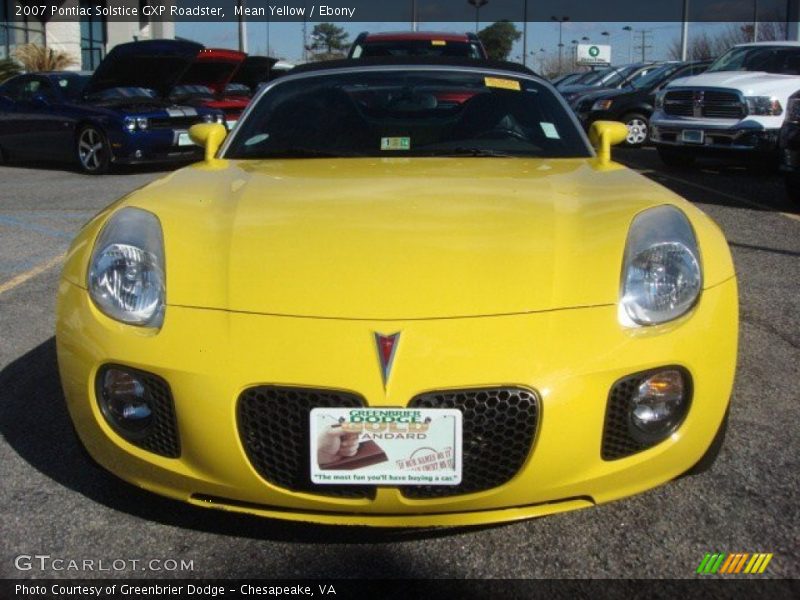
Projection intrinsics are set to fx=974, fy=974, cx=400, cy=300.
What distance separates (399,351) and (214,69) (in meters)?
11.3

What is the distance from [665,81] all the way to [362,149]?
13078 millimetres

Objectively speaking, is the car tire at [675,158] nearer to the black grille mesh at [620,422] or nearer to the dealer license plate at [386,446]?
the black grille mesh at [620,422]

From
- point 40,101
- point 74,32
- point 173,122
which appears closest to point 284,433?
point 173,122

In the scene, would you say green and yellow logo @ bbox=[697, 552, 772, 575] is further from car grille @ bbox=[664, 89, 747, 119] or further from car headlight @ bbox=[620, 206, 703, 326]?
car grille @ bbox=[664, 89, 747, 119]

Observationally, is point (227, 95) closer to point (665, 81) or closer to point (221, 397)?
point (665, 81)

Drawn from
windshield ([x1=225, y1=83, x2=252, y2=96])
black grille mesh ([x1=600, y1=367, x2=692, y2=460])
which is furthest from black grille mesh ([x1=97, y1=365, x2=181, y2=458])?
windshield ([x1=225, y1=83, x2=252, y2=96])

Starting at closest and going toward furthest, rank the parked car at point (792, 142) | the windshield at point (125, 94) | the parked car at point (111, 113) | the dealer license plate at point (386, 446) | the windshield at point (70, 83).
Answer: the dealer license plate at point (386, 446) → the parked car at point (792, 142) → the parked car at point (111, 113) → the windshield at point (125, 94) → the windshield at point (70, 83)

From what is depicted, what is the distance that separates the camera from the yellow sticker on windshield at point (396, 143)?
12.1ft

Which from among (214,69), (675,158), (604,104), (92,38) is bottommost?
(675,158)

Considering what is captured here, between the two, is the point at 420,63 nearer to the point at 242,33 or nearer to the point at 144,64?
the point at 144,64

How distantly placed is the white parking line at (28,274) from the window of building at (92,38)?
2525 cm

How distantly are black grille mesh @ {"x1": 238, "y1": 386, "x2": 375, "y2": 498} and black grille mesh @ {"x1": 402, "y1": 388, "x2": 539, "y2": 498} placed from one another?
0.19 metres

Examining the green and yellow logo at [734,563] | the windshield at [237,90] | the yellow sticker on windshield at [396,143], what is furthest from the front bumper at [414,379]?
the windshield at [237,90]

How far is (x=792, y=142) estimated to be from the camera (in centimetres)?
780
